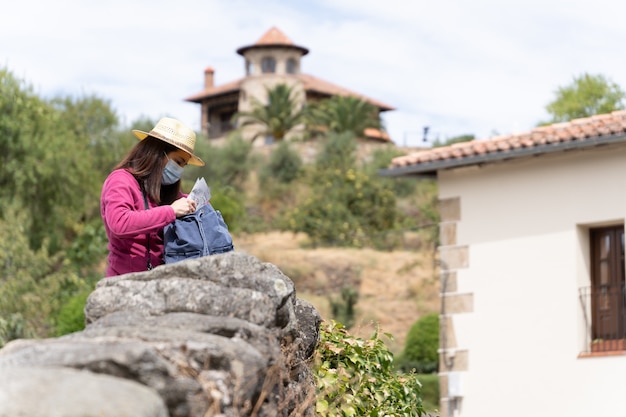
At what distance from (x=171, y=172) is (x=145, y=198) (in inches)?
7.2

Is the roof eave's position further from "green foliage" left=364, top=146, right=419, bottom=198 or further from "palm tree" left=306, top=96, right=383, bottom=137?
"palm tree" left=306, top=96, right=383, bottom=137

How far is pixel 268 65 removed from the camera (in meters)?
60.0

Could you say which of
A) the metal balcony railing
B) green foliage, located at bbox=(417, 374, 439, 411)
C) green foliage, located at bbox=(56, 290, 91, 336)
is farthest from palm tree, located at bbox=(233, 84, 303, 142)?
the metal balcony railing

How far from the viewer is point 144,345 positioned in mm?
4262

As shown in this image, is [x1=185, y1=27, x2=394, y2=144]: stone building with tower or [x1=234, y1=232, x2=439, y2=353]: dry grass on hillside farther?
[x1=185, y1=27, x2=394, y2=144]: stone building with tower

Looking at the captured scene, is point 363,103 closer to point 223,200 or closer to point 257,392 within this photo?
point 223,200

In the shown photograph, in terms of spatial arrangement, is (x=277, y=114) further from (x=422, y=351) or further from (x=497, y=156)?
(x=497, y=156)

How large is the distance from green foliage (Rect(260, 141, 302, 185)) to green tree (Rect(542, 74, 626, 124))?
13608 mm

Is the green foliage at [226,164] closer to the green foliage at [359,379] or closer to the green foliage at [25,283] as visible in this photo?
the green foliage at [25,283]

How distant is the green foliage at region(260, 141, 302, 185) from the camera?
4852cm

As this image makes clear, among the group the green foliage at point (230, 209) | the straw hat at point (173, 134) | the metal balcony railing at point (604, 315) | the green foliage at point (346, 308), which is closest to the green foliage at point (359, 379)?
the straw hat at point (173, 134)

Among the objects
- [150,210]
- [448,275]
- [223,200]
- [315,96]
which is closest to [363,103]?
[315,96]

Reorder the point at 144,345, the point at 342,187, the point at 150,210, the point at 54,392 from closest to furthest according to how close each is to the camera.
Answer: the point at 54,392
the point at 144,345
the point at 150,210
the point at 342,187

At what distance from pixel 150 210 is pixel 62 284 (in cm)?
2145
